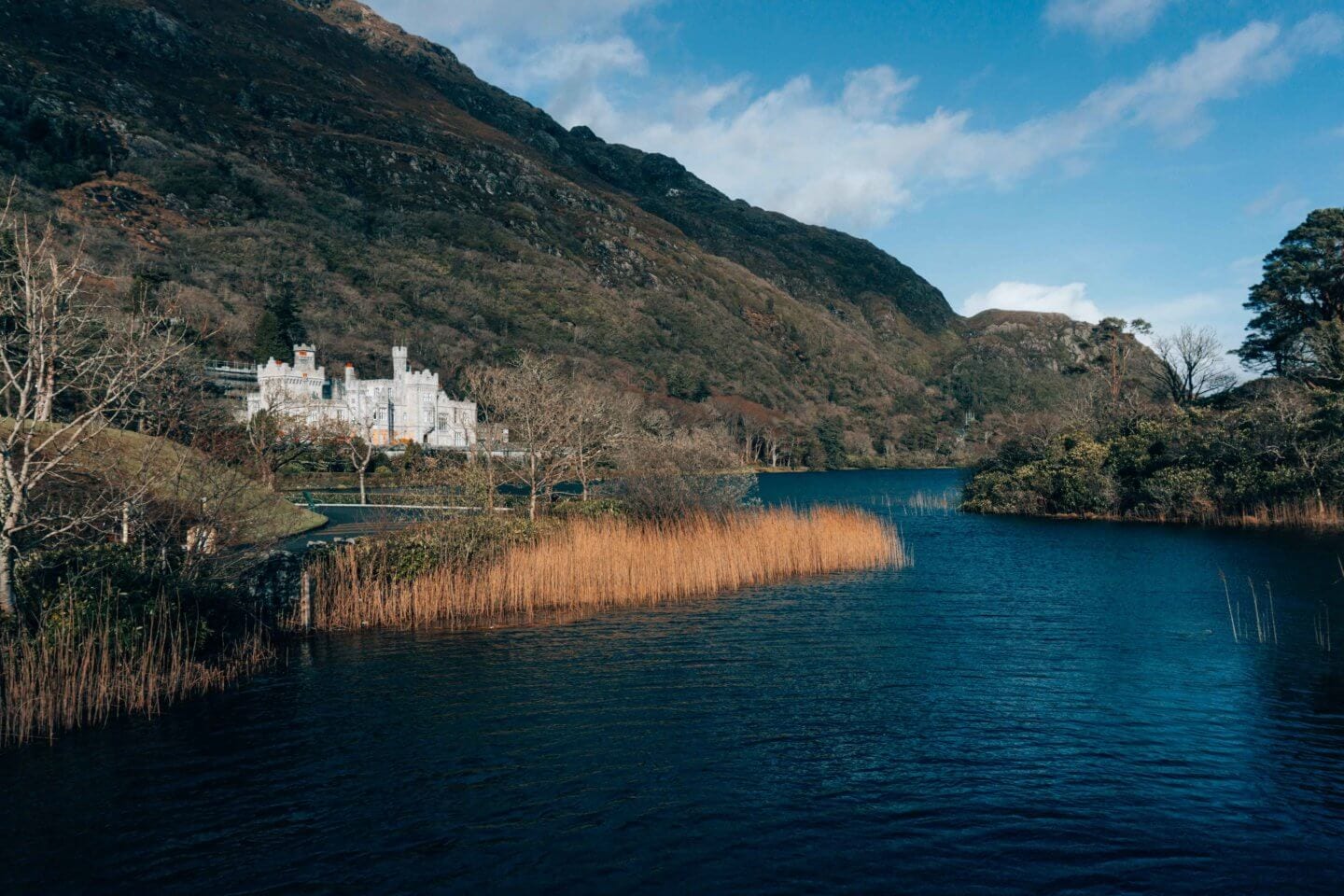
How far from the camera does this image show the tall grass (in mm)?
10695

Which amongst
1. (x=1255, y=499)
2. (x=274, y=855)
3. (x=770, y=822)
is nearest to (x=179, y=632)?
(x=274, y=855)

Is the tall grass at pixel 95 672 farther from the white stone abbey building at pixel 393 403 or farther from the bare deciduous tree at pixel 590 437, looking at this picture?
the white stone abbey building at pixel 393 403

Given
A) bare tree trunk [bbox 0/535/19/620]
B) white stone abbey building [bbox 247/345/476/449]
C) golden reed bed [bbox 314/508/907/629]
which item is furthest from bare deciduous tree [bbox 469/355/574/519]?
white stone abbey building [bbox 247/345/476/449]

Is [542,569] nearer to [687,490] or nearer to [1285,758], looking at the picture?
[687,490]

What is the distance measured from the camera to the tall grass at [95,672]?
35.1 ft

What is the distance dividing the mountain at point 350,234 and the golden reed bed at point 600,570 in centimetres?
4953

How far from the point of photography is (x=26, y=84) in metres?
123

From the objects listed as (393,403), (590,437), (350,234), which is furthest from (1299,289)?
(350,234)

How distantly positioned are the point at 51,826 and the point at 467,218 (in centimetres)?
16271

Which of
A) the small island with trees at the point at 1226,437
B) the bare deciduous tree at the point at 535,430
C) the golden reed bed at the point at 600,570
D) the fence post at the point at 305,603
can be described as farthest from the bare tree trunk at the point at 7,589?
the small island with trees at the point at 1226,437

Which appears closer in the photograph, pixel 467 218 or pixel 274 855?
pixel 274 855

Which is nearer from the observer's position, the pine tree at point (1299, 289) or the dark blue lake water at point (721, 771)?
the dark blue lake water at point (721, 771)

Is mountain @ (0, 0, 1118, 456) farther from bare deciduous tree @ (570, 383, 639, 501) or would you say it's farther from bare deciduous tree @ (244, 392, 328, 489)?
bare deciduous tree @ (570, 383, 639, 501)

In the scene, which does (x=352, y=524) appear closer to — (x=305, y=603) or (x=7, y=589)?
(x=305, y=603)
